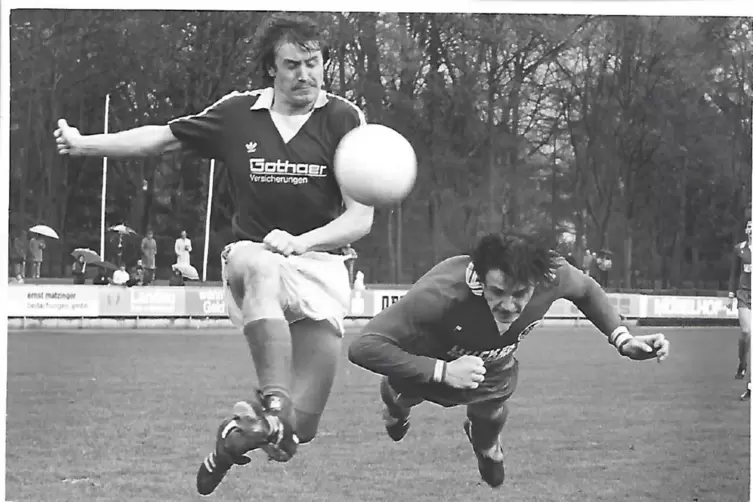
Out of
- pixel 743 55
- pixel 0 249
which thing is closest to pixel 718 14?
pixel 743 55

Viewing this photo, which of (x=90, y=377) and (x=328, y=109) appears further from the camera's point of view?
(x=90, y=377)

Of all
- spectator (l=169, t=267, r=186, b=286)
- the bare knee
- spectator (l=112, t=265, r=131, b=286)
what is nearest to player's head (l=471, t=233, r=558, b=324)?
the bare knee

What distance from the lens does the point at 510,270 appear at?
19.6ft

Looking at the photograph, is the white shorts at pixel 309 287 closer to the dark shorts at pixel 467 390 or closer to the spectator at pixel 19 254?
the dark shorts at pixel 467 390

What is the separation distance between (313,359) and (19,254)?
1.32 m

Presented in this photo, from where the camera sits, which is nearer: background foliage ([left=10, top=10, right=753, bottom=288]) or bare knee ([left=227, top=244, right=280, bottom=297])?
bare knee ([left=227, top=244, right=280, bottom=297])

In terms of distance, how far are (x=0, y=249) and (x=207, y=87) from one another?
3.61 ft

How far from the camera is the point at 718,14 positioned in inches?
242

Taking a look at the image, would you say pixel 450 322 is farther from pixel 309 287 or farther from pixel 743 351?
A: pixel 743 351

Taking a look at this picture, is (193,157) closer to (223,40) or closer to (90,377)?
(223,40)

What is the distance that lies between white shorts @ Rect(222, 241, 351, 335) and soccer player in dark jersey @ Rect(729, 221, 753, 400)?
1660 mm

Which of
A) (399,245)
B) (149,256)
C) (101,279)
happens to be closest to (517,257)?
(399,245)

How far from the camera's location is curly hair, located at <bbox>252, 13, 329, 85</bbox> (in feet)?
19.4

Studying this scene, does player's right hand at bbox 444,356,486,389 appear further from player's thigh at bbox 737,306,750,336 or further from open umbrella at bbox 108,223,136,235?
open umbrella at bbox 108,223,136,235
